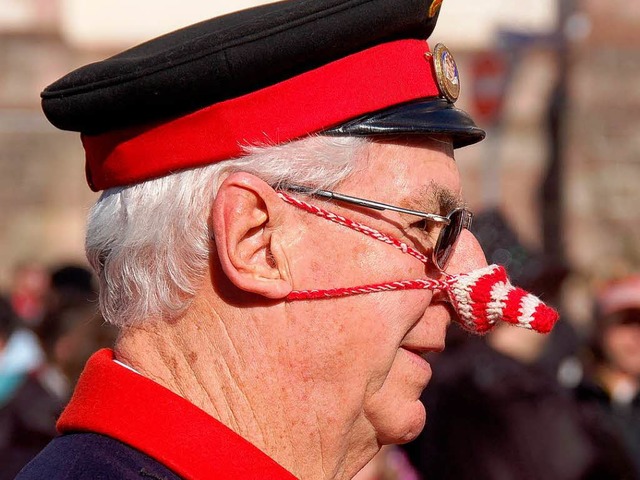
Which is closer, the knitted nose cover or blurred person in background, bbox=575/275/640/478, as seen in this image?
the knitted nose cover

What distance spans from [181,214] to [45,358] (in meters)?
4.72

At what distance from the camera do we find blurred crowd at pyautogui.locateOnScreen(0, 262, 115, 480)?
4.99m

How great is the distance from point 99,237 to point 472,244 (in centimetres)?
82

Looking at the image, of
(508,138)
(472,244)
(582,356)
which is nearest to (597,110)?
(508,138)

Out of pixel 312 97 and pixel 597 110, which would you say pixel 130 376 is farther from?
pixel 597 110

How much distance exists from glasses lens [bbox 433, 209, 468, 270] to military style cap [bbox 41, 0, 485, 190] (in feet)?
0.65

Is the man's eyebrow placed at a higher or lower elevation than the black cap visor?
lower

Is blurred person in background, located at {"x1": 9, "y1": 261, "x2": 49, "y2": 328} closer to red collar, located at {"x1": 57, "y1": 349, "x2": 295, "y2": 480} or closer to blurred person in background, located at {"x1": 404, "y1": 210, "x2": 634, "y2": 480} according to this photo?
blurred person in background, located at {"x1": 404, "y1": 210, "x2": 634, "y2": 480}

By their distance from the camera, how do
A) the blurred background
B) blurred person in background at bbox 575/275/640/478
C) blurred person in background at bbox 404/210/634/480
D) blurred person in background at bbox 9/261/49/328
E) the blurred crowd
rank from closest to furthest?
1. blurred person in background at bbox 404/210/634/480
2. the blurred crowd
3. blurred person in background at bbox 575/275/640/478
4. blurred person in background at bbox 9/261/49/328
5. the blurred background

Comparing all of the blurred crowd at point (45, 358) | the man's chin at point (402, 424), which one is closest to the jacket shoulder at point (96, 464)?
the man's chin at point (402, 424)

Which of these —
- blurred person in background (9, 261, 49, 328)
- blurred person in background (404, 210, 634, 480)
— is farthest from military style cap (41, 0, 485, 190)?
blurred person in background (9, 261, 49, 328)

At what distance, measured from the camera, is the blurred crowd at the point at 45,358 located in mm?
4992

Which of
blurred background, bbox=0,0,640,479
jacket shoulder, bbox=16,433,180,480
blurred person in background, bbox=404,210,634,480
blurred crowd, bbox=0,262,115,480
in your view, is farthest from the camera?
blurred background, bbox=0,0,640,479

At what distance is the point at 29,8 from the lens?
39.6 feet
